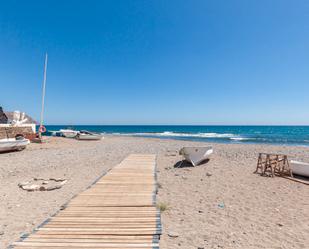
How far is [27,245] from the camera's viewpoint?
261 centimetres

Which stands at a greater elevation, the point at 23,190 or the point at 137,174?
the point at 137,174

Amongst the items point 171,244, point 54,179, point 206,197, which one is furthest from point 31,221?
point 206,197

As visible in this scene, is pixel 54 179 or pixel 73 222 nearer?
pixel 73 222

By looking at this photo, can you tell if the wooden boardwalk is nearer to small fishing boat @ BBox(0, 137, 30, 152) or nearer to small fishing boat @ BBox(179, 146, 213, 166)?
small fishing boat @ BBox(179, 146, 213, 166)

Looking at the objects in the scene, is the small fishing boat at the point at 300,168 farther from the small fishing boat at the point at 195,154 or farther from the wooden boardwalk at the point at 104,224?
the wooden boardwalk at the point at 104,224

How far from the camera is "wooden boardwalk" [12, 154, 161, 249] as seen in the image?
2.67 m

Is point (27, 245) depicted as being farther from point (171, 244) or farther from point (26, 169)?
point (26, 169)

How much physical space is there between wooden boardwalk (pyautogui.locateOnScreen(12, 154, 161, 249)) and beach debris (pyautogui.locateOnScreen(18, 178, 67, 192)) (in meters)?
2.59

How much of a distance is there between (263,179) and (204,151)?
3589 millimetres

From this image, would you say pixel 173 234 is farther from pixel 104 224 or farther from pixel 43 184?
pixel 43 184

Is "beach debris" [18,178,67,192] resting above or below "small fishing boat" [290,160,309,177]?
below

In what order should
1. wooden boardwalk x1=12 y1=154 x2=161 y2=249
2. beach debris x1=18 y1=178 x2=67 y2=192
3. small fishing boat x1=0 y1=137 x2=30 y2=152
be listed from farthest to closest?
1. small fishing boat x1=0 y1=137 x2=30 y2=152
2. beach debris x1=18 y1=178 x2=67 y2=192
3. wooden boardwalk x1=12 y1=154 x2=161 y2=249

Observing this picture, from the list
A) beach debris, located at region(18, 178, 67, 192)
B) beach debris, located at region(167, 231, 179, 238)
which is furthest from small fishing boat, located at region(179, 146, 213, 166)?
beach debris, located at region(167, 231, 179, 238)

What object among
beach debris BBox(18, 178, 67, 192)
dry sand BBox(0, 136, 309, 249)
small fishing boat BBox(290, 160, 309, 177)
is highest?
small fishing boat BBox(290, 160, 309, 177)
